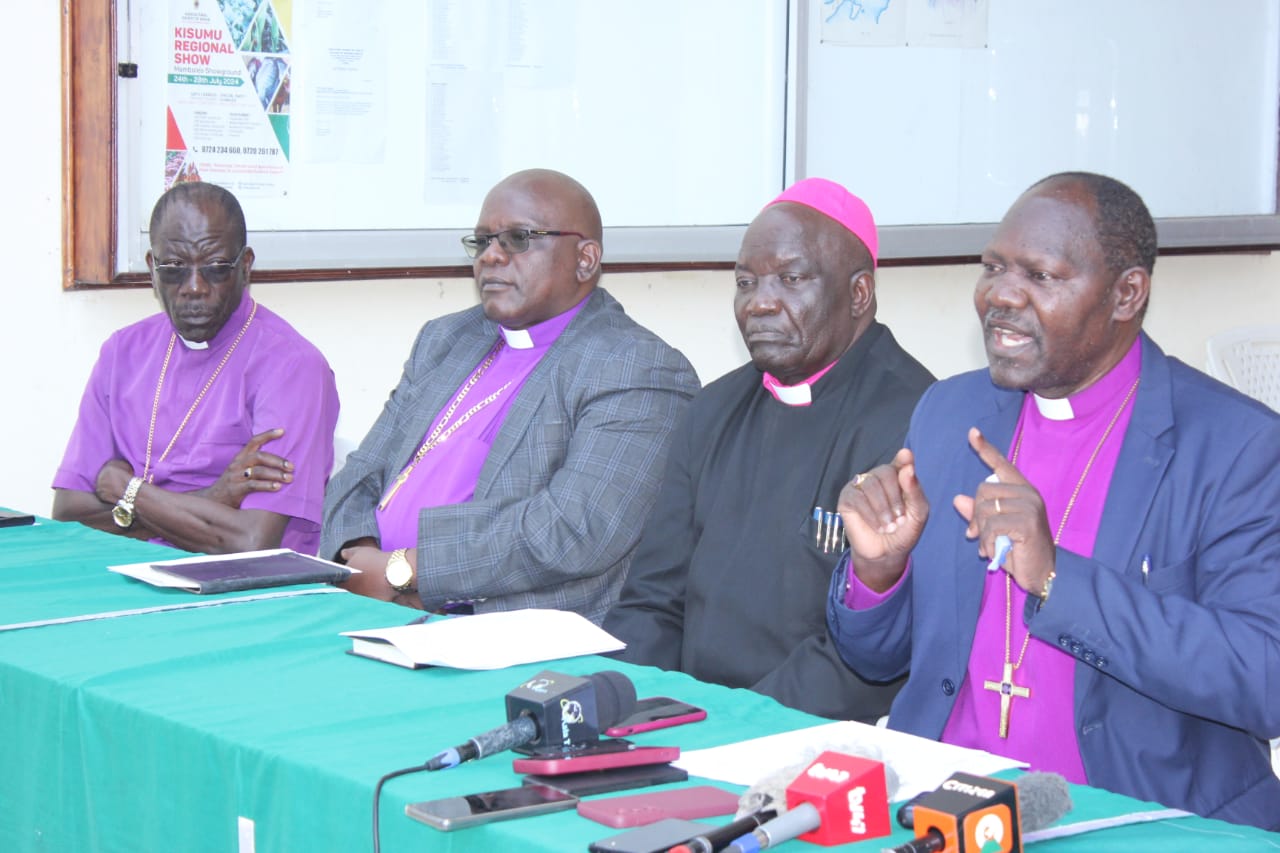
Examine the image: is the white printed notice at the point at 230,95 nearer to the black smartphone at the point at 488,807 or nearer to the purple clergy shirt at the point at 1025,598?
the purple clergy shirt at the point at 1025,598

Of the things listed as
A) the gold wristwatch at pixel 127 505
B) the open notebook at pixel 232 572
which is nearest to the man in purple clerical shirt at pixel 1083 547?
the open notebook at pixel 232 572

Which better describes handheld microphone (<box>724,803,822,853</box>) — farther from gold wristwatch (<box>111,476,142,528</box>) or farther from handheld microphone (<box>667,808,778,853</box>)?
gold wristwatch (<box>111,476,142,528</box>)

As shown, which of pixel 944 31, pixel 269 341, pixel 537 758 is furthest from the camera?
pixel 944 31

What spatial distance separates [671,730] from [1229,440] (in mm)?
1049

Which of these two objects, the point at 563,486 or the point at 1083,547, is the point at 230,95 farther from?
the point at 1083,547

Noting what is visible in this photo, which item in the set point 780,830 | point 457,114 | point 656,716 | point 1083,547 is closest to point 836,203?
point 1083,547

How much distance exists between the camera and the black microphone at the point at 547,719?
1.88 metres

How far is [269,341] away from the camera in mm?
4418

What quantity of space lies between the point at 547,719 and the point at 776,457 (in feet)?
4.67

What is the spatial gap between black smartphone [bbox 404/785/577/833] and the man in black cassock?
1.25 metres

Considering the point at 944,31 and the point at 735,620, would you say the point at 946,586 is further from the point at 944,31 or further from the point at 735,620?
the point at 944,31

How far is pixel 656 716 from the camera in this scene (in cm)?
210

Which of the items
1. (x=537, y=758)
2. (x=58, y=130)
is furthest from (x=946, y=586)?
(x=58, y=130)

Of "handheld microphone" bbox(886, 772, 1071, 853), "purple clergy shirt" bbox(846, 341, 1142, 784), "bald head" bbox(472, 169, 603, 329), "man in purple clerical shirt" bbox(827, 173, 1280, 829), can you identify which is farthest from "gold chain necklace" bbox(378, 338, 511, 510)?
"handheld microphone" bbox(886, 772, 1071, 853)
